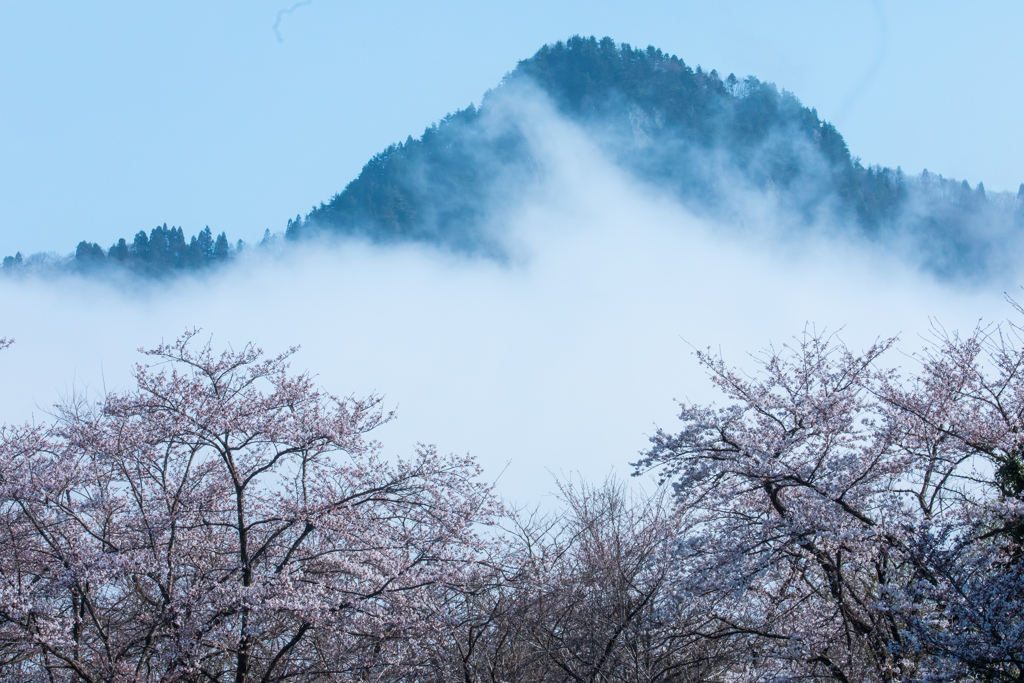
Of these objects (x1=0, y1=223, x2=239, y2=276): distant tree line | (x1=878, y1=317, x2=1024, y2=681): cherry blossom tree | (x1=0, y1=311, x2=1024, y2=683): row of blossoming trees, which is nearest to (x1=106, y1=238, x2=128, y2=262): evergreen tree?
(x1=0, y1=223, x2=239, y2=276): distant tree line

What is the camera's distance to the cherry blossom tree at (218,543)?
1116 centimetres

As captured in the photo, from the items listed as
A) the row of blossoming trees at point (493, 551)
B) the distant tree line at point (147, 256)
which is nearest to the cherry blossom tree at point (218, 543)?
the row of blossoming trees at point (493, 551)

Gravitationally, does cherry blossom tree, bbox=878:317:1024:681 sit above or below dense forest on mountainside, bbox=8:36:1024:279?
below

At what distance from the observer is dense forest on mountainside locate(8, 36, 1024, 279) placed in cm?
12325

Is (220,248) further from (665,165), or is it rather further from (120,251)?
(665,165)

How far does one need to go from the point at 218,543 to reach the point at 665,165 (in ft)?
433

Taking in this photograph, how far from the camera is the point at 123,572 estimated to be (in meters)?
11.3

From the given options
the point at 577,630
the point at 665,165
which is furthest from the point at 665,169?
the point at 577,630

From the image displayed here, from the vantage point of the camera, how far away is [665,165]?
13850 cm

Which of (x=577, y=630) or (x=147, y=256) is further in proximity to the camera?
(x=147, y=256)

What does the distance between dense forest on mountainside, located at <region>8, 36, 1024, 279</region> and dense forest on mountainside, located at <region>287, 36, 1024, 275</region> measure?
203 millimetres

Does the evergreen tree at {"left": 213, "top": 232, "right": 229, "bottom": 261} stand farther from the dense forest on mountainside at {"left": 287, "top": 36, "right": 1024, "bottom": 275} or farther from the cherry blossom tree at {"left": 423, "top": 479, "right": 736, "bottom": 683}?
the cherry blossom tree at {"left": 423, "top": 479, "right": 736, "bottom": 683}

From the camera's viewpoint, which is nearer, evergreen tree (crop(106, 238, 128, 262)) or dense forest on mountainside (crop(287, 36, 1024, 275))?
evergreen tree (crop(106, 238, 128, 262))

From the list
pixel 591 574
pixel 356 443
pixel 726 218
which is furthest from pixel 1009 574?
pixel 726 218
